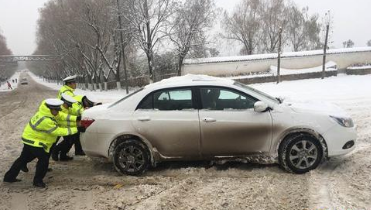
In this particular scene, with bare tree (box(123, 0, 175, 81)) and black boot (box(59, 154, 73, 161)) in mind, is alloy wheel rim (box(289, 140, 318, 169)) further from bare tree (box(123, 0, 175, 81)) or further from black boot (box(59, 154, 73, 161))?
bare tree (box(123, 0, 175, 81))

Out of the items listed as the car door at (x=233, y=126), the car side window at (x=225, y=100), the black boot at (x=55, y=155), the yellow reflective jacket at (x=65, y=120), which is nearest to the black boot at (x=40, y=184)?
the yellow reflective jacket at (x=65, y=120)

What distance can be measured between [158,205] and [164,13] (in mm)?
21828

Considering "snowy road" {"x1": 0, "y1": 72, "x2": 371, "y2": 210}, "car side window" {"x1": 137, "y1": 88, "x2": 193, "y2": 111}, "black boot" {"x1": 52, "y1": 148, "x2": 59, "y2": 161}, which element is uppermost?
"car side window" {"x1": 137, "y1": 88, "x2": 193, "y2": 111}

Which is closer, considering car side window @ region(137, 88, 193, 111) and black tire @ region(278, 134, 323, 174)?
black tire @ region(278, 134, 323, 174)

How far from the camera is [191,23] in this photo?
89.2ft

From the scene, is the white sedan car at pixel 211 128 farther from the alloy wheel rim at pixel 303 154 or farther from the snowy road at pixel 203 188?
the snowy road at pixel 203 188

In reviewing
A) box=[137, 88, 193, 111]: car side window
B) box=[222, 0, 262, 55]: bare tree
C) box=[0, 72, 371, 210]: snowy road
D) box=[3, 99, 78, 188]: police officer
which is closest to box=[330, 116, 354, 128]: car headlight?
box=[0, 72, 371, 210]: snowy road

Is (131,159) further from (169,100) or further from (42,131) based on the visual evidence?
(42,131)

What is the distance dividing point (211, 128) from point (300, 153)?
1.49 m

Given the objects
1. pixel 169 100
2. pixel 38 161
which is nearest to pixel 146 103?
pixel 169 100

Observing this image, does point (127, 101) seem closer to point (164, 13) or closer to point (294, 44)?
point (164, 13)

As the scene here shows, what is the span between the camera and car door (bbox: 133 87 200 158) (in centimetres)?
492

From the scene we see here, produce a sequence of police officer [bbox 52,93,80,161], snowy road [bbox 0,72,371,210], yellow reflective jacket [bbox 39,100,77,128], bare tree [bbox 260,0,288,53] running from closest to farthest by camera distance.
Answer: snowy road [bbox 0,72,371,210] → yellow reflective jacket [bbox 39,100,77,128] → police officer [bbox 52,93,80,161] → bare tree [bbox 260,0,288,53]

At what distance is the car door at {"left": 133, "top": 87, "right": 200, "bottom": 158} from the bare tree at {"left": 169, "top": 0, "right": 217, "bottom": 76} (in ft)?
71.6
